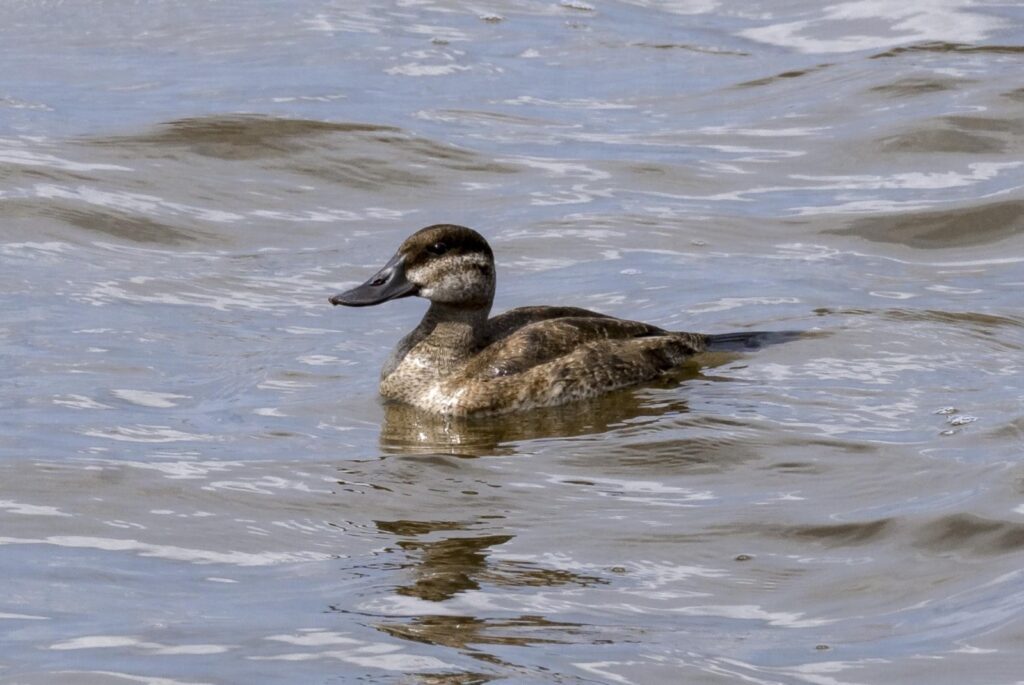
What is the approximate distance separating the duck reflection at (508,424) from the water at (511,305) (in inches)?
1.6

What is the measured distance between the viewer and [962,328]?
10148mm

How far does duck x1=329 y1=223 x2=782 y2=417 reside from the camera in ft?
30.7

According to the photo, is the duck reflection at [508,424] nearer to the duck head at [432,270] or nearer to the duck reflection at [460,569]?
the duck head at [432,270]

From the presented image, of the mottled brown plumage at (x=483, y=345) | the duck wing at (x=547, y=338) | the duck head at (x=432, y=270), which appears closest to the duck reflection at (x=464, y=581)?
the mottled brown plumage at (x=483, y=345)

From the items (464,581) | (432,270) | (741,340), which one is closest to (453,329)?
(432,270)

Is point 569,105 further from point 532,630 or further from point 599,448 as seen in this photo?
point 532,630

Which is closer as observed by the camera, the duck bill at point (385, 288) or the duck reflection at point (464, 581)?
the duck reflection at point (464, 581)

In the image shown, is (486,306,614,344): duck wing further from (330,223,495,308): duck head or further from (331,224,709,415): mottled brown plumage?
(330,223,495,308): duck head

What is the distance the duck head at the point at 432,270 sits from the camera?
9.52 m

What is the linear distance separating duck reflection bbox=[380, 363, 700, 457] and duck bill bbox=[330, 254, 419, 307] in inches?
20.3

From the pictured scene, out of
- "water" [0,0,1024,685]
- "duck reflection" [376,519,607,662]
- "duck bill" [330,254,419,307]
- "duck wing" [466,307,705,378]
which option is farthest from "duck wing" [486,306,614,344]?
"duck reflection" [376,519,607,662]

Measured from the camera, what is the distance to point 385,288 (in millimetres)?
9508

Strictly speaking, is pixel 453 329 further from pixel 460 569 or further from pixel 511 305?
pixel 460 569

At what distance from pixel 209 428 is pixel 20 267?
314 cm
